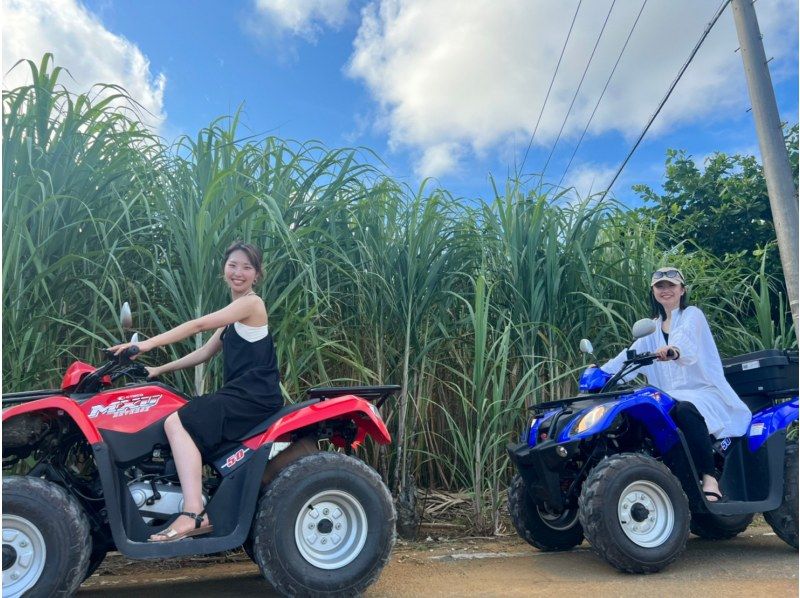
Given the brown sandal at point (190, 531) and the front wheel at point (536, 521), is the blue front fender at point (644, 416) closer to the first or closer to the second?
the front wheel at point (536, 521)

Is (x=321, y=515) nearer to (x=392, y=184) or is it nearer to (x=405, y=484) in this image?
(x=405, y=484)

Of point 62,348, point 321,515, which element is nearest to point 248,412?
point 321,515

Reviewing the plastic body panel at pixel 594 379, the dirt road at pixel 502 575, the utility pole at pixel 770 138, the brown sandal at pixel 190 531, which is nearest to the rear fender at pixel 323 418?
the brown sandal at pixel 190 531

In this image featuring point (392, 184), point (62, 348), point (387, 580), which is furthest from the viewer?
point (392, 184)

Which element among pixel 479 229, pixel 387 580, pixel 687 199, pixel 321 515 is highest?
pixel 687 199

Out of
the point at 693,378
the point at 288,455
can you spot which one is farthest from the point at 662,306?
the point at 288,455

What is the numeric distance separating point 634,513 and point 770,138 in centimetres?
514

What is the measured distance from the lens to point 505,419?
473cm

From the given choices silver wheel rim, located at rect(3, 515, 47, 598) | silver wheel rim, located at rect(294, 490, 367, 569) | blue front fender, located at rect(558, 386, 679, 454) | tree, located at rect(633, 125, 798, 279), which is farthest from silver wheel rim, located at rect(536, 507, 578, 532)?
tree, located at rect(633, 125, 798, 279)

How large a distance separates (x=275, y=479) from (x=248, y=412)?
324 millimetres

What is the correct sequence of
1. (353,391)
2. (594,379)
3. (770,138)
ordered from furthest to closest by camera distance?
(770,138) < (594,379) < (353,391)

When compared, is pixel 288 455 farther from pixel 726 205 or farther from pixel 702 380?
pixel 726 205

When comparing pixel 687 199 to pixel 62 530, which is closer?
pixel 62 530

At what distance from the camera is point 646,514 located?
3.70 m
